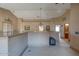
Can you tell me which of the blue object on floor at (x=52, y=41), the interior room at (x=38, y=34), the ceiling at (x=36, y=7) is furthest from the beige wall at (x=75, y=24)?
the blue object on floor at (x=52, y=41)

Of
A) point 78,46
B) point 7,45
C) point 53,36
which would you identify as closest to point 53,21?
point 53,36

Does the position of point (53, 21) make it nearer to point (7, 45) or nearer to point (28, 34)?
point (28, 34)

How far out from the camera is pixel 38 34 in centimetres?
1049

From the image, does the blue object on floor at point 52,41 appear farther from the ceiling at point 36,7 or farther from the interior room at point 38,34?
the ceiling at point 36,7

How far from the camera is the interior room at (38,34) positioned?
5.30 m

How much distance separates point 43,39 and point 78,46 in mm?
3546

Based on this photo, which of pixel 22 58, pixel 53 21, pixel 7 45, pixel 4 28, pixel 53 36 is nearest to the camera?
pixel 22 58

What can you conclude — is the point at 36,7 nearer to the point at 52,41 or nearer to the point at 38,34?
the point at 38,34

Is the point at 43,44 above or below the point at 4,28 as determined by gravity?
below

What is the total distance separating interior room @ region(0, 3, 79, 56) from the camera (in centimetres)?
530

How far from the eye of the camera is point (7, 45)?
13.5ft

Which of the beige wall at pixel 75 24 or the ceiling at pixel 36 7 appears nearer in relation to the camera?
the ceiling at pixel 36 7

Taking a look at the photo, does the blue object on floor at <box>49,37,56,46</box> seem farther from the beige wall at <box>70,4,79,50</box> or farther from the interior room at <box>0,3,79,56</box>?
the beige wall at <box>70,4,79,50</box>

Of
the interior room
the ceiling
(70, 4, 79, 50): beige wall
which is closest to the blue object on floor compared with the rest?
the interior room
